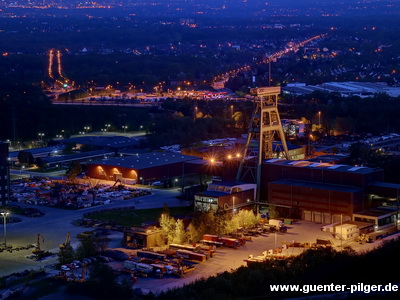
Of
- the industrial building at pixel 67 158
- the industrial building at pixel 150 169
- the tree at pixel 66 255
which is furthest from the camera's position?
the industrial building at pixel 67 158

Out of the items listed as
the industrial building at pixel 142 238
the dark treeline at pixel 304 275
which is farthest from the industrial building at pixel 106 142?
the dark treeline at pixel 304 275

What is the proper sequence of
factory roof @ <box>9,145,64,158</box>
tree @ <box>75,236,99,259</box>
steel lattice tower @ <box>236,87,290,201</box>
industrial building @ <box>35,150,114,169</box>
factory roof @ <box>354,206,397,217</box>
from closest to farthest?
tree @ <box>75,236,99,259</box>, factory roof @ <box>354,206,397,217</box>, steel lattice tower @ <box>236,87,290,201</box>, industrial building @ <box>35,150,114,169</box>, factory roof @ <box>9,145,64,158</box>

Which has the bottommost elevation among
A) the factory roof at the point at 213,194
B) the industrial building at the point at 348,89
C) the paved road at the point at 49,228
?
the paved road at the point at 49,228

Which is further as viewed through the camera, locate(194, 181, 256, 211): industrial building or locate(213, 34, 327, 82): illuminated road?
locate(213, 34, 327, 82): illuminated road

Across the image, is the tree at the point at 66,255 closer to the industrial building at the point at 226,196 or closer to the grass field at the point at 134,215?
the grass field at the point at 134,215

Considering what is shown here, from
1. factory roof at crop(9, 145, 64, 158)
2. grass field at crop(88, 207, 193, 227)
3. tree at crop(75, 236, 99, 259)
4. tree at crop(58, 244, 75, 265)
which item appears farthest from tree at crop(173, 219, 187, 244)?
factory roof at crop(9, 145, 64, 158)

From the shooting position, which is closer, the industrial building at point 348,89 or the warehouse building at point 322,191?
the warehouse building at point 322,191

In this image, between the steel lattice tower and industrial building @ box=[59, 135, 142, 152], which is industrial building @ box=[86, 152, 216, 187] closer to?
the steel lattice tower
